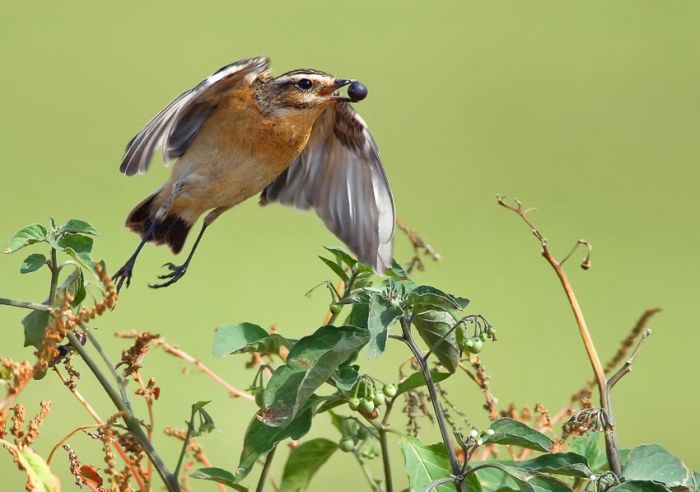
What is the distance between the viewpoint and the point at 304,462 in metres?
1.22

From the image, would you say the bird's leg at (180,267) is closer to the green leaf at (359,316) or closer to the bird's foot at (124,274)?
the bird's foot at (124,274)

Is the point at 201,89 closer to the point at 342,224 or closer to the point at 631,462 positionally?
the point at 342,224

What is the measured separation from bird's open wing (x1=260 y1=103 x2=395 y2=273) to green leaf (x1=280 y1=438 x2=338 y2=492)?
461 mm

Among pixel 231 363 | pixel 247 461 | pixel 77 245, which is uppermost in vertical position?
pixel 231 363

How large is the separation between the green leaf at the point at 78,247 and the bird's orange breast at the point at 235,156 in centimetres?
88

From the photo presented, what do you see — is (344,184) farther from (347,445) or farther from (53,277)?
(53,277)

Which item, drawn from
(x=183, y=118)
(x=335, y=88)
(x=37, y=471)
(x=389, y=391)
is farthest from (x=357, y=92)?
(x=37, y=471)

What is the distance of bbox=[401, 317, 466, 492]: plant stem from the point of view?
86cm

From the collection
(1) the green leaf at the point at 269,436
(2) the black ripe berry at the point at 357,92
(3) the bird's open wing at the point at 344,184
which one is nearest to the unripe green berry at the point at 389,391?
(1) the green leaf at the point at 269,436

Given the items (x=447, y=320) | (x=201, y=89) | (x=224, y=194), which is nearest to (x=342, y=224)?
(x=224, y=194)

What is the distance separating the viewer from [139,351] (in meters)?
1.00

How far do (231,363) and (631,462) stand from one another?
13.7ft

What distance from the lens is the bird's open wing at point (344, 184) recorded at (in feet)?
5.71

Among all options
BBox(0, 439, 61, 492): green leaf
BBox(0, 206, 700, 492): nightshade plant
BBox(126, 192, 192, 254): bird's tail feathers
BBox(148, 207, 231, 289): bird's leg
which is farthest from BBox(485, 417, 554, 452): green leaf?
BBox(126, 192, 192, 254): bird's tail feathers
